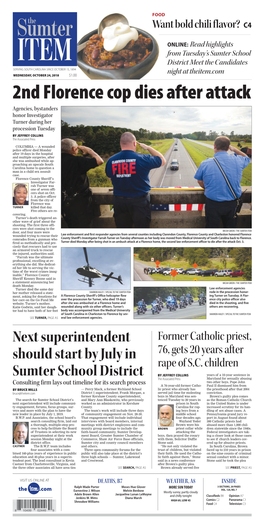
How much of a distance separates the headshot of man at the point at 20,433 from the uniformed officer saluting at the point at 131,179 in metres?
3.38

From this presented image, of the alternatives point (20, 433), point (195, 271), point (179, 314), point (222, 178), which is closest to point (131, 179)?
point (222, 178)

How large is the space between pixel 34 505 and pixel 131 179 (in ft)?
16.5

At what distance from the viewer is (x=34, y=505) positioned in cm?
563

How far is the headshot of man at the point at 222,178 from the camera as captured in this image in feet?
18.4

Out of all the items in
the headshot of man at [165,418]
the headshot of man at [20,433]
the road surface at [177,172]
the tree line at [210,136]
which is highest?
the tree line at [210,136]

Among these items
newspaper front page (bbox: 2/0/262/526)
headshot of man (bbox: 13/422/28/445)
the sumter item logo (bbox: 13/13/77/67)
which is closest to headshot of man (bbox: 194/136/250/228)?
newspaper front page (bbox: 2/0/262/526)

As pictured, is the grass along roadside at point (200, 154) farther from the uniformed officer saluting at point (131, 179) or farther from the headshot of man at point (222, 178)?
the uniformed officer saluting at point (131, 179)

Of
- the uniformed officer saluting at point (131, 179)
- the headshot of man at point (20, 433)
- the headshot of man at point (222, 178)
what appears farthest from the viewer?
the headshot of man at point (20, 433)

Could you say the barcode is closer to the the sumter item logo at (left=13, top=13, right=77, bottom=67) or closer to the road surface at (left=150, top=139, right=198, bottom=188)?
the road surface at (left=150, top=139, right=198, bottom=188)

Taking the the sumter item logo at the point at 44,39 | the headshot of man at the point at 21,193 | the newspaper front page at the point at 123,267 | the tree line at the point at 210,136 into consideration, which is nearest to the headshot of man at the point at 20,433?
the newspaper front page at the point at 123,267

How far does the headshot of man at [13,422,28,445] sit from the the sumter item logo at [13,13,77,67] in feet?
17.9

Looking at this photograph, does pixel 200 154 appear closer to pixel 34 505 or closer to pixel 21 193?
pixel 21 193

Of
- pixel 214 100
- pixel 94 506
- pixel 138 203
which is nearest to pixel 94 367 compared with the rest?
pixel 94 506

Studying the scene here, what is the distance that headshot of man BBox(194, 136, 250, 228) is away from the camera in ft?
18.4
